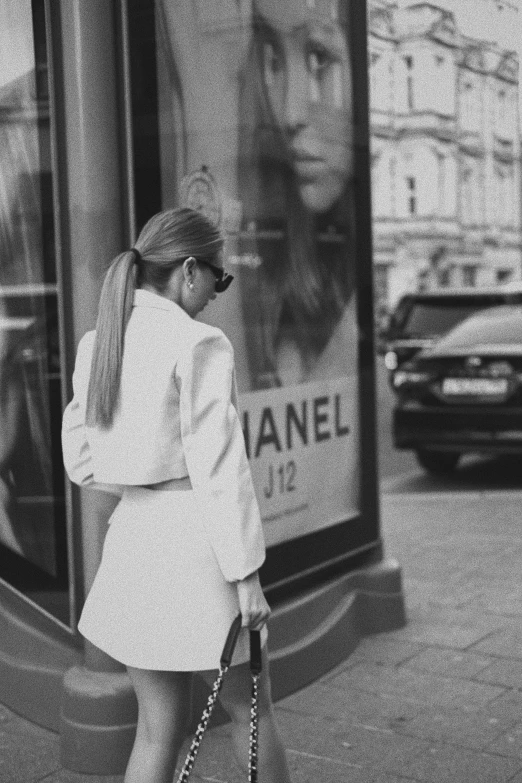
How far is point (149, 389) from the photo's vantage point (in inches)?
103

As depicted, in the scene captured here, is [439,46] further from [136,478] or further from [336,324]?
[136,478]

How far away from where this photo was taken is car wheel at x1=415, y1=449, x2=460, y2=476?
10641 millimetres

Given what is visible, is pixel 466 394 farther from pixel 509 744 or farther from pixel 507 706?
pixel 509 744

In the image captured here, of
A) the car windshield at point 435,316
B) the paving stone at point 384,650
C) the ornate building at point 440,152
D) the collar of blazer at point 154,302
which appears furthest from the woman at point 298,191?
the car windshield at point 435,316

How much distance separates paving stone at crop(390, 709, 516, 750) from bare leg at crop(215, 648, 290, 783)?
1.24 m

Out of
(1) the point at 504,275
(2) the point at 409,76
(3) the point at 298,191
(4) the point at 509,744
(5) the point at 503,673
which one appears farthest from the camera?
(1) the point at 504,275

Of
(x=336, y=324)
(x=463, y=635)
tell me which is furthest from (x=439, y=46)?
(x=463, y=635)

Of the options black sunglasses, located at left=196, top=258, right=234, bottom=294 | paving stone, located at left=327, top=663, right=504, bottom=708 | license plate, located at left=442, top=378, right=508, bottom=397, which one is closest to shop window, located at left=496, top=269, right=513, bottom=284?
license plate, located at left=442, top=378, right=508, bottom=397

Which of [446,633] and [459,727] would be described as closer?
[459,727]

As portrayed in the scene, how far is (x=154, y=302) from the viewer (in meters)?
2.70

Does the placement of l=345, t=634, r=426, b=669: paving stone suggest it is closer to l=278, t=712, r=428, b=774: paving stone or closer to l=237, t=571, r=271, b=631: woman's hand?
l=278, t=712, r=428, b=774: paving stone

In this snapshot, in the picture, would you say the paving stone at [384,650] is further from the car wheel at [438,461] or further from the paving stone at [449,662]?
the car wheel at [438,461]

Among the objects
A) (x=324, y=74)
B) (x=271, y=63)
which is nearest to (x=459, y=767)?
(x=271, y=63)

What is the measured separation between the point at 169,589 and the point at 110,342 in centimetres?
57
